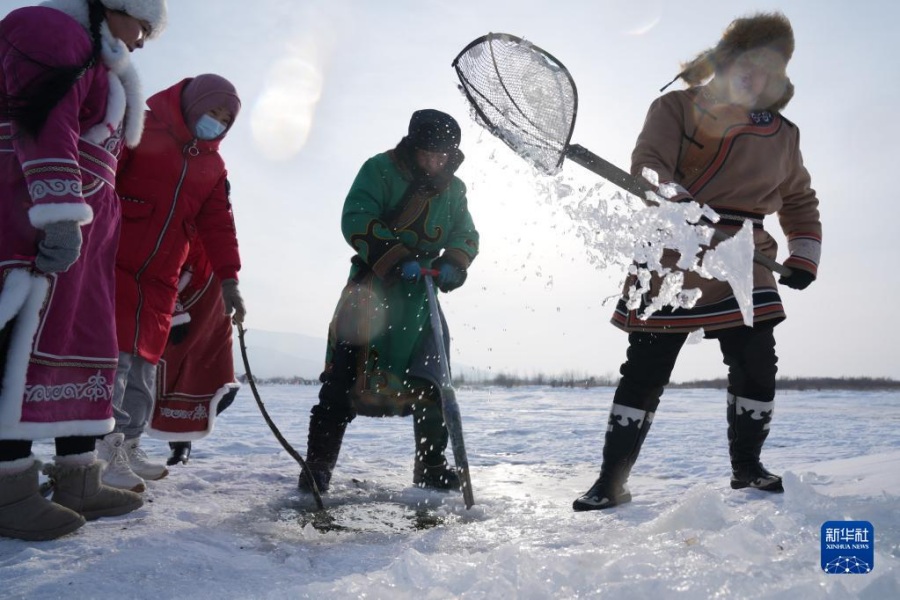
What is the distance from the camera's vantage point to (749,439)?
2562mm

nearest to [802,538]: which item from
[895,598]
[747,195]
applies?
[895,598]

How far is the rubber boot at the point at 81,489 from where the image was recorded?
2.06 metres

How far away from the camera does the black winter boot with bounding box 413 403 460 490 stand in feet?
10.2

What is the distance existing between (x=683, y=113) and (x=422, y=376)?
1672 millimetres

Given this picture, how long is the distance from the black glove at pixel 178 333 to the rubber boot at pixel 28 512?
1329mm

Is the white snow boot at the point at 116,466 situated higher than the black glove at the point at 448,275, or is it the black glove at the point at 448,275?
the black glove at the point at 448,275

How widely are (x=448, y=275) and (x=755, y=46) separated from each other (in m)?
1.68

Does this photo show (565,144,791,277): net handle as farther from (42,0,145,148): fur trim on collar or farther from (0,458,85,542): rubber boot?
(0,458,85,542): rubber boot

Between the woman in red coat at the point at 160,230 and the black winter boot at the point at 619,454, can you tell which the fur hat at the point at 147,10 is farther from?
the black winter boot at the point at 619,454

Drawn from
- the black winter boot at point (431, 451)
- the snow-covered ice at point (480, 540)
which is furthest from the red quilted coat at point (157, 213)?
the black winter boot at point (431, 451)

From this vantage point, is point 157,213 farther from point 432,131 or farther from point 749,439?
point 749,439

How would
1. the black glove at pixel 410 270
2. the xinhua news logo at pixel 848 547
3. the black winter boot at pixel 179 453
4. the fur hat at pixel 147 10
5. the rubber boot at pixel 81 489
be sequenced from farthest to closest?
the black winter boot at pixel 179 453, the black glove at pixel 410 270, the fur hat at pixel 147 10, the rubber boot at pixel 81 489, the xinhua news logo at pixel 848 547

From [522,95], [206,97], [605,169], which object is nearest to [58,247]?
[206,97]

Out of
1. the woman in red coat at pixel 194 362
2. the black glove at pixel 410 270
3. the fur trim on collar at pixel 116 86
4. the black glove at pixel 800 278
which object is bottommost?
the woman in red coat at pixel 194 362
